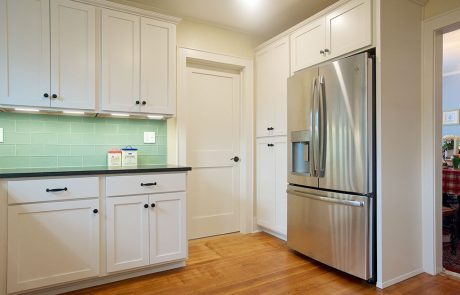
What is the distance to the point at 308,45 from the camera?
2674mm

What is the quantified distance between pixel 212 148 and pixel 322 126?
4.81 feet

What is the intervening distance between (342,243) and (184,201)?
1372 millimetres

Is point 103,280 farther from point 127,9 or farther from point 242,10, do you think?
point 242,10

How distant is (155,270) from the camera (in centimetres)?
237

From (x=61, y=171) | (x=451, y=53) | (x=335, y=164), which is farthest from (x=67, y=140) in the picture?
(x=451, y=53)

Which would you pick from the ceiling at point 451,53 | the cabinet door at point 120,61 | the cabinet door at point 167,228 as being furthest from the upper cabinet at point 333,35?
the ceiling at point 451,53

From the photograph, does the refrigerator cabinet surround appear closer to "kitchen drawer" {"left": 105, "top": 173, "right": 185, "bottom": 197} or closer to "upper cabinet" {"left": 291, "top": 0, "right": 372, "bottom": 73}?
"upper cabinet" {"left": 291, "top": 0, "right": 372, "bottom": 73}

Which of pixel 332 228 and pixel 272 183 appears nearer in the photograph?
pixel 332 228

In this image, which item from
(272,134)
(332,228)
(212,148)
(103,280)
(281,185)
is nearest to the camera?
(103,280)

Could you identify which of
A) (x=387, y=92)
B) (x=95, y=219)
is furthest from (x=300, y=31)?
(x=95, y=219)

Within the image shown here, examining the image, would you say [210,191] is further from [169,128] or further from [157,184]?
[157,184]

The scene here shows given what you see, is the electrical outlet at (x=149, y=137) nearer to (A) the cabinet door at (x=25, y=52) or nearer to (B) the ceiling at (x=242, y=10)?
(A) the cabinet door at (x=25, y=52)

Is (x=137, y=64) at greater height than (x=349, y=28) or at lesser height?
lesser

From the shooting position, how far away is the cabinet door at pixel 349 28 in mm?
2117
